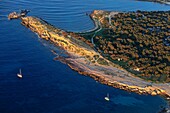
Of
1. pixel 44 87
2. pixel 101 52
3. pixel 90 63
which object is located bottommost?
pixel 44 87

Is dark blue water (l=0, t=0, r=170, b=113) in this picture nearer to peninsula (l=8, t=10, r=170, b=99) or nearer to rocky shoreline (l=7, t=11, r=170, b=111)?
rocky shoreline (l=7, t=11, r=170, b=111)

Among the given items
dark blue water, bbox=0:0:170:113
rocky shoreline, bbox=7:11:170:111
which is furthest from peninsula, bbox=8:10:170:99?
dark blue water, bbox=0:0:170:113

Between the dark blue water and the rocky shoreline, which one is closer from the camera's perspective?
the dark blue water

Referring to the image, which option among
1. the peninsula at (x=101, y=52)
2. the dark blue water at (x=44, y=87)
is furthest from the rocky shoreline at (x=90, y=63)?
the dark blue water at (x=44, y=87)

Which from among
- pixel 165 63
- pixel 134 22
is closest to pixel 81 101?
pixel 165 63

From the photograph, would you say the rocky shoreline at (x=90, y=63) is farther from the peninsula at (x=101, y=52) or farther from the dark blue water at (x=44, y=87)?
the dark blue water at (x=44, y=87)

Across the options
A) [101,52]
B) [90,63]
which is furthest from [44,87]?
[101,52]

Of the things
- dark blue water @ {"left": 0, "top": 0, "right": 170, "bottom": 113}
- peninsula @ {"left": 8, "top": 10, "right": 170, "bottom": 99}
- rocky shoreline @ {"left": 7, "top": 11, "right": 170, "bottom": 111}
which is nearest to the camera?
dark blue water @ {"left": 0, "top": 0, "right": 170, "bottom": 113}

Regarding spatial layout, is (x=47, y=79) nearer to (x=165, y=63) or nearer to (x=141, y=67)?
(x=141, y=67)

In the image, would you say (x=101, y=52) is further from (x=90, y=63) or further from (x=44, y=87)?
(x=44, y=87)
